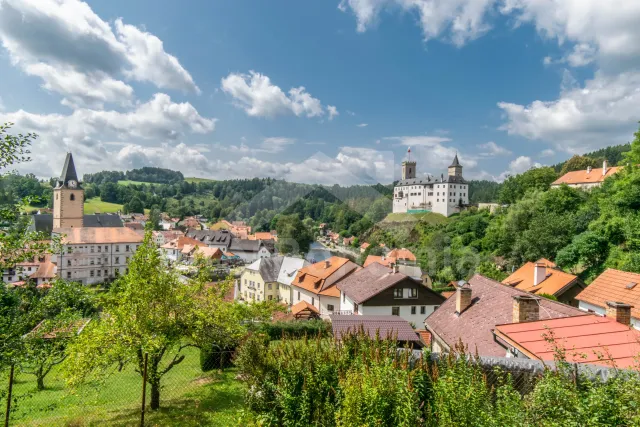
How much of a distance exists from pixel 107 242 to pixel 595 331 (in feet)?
207

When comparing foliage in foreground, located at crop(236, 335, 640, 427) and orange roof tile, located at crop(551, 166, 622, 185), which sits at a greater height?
orange roof tile, located at crop(551, 166, 622, 185)

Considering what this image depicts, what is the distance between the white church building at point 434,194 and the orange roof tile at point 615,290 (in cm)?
6562

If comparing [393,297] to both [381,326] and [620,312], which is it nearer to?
[381,326]

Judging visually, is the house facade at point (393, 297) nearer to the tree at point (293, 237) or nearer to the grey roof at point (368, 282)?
the grey roof at point (368, 282)

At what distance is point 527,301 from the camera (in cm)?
1162

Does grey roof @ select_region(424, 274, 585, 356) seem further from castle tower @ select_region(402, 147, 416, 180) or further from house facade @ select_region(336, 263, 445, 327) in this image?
castle tower @ select_region(402, 147, 416, 180)

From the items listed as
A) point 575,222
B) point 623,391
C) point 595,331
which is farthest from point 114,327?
point 575,222

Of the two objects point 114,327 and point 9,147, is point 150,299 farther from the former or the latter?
point 9,147

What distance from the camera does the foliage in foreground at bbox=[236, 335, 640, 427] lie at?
4441mm

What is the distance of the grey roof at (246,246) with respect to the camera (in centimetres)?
8050

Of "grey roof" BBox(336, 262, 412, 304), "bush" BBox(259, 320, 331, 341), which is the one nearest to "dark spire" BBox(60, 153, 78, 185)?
"grey roof" BBox(336, 262, 412, 304)

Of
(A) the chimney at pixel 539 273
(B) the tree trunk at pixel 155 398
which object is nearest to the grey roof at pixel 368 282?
(A) the chimney at pixel 539 273

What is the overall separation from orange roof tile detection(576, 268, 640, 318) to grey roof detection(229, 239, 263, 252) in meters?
67.8

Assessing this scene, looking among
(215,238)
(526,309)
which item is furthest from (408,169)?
(526,309)
